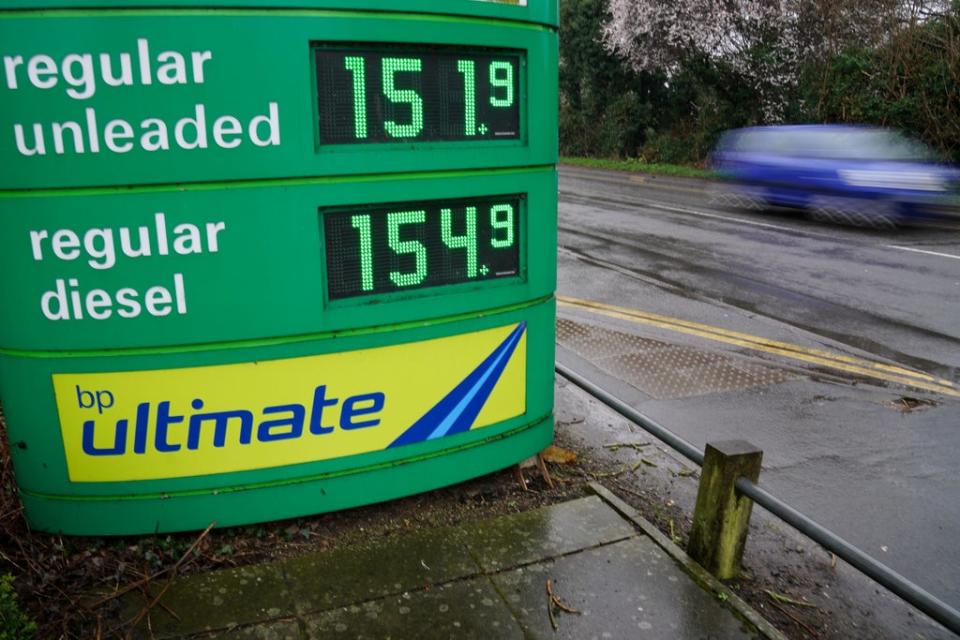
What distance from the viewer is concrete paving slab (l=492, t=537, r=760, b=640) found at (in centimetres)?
342

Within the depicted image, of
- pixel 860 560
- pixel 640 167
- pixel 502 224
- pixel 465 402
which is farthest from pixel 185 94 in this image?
pixel 640 167

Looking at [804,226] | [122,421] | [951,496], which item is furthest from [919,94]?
[122,421]

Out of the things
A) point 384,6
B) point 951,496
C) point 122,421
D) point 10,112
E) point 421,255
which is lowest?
point 951,496

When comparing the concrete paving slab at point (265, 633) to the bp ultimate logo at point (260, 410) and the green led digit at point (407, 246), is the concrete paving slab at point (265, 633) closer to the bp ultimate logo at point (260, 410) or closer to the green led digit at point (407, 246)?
the bp ultimate logo at point (260, 410)

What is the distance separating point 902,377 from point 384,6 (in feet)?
19.4

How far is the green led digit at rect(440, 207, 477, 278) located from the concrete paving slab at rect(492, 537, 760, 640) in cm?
154

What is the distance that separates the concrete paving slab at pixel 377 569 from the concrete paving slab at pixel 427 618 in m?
0.08

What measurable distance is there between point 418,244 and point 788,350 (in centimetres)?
530

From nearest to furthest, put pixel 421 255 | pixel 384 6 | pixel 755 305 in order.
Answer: pixel 384 6
pixel 421 255
pixel 755 305

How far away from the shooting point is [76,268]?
3.62 meters

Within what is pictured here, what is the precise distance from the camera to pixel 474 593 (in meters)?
3.65

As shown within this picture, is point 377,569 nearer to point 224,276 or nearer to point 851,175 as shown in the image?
point 224,276

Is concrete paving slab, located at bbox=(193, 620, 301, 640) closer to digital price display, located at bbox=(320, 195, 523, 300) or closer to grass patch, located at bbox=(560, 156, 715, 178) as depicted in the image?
digital price display, located at bbox=(320, 195, 523, 300)

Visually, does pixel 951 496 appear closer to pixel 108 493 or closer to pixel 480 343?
pixel 480 343
